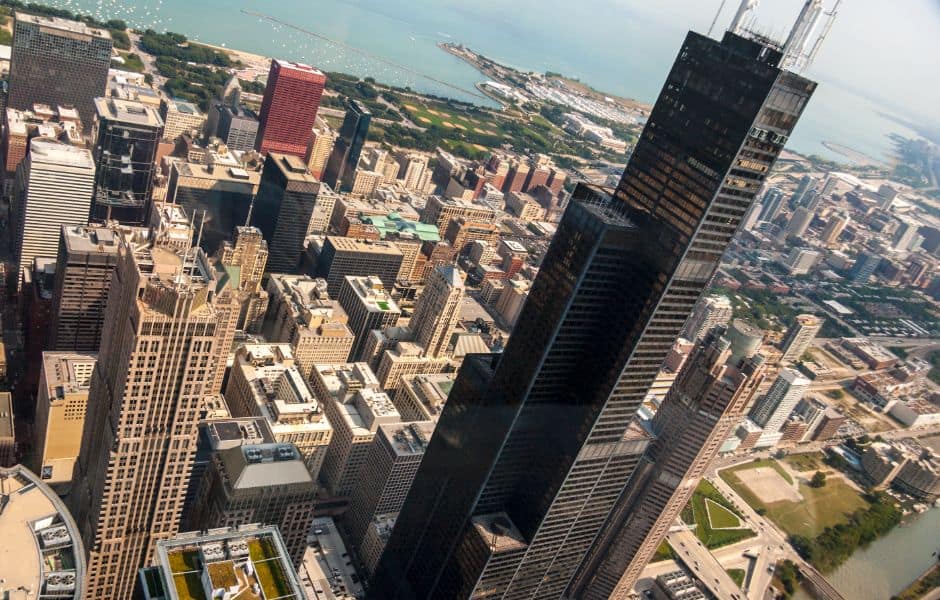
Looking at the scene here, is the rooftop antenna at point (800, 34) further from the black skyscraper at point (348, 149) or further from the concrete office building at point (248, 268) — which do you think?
the black skyscraper at point (348, 149)

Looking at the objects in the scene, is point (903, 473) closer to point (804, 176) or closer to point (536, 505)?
point (536, 505)

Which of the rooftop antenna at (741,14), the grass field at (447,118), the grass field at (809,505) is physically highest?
the rooftop antenna at (741,14)

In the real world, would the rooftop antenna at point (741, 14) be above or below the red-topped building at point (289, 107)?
above

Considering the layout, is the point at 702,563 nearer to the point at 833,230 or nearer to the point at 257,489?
the point at 257,489

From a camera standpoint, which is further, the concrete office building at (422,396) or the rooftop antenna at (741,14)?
the concrete office building at (422,396)

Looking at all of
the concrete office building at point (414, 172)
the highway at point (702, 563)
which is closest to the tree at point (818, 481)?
the highway at point (702, 563)

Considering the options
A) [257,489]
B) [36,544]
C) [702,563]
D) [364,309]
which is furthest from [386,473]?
[702,563]
